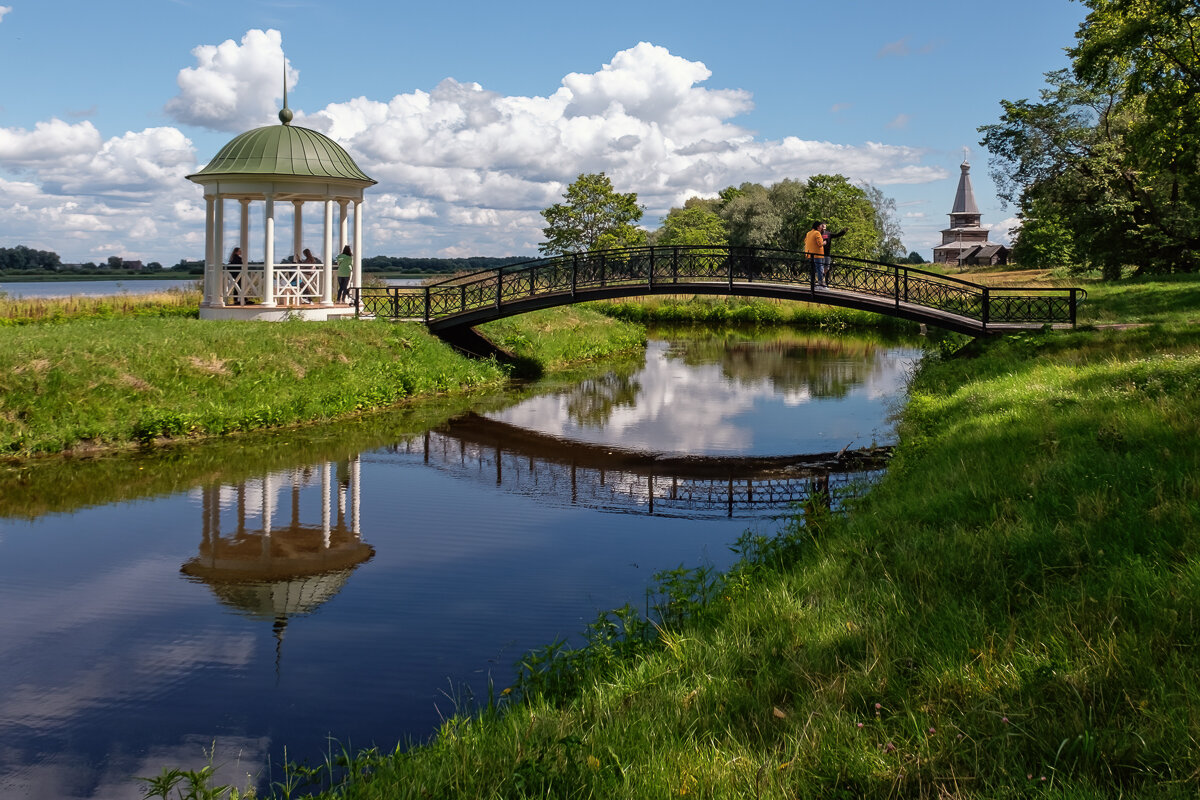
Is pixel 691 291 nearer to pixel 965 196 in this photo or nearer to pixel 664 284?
pixel 664 284

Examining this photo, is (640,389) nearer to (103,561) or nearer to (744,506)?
(744,506)

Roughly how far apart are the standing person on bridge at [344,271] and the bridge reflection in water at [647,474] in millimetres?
9156

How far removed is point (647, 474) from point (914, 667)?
9.49 metres

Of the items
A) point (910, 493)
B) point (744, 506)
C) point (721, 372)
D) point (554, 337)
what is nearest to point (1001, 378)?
point (744, 506)

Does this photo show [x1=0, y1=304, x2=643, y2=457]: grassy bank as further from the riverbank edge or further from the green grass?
the green grass

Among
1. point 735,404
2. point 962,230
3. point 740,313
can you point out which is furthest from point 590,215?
point 962,230

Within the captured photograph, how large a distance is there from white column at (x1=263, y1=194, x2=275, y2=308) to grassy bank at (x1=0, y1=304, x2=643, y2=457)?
274 centimetres

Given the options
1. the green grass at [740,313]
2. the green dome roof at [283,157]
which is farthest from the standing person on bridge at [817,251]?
the green grass at [740,313]

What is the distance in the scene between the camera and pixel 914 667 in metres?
5.14

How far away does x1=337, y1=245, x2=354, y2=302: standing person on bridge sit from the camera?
2519cm

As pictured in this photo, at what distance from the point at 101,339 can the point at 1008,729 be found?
640 inches

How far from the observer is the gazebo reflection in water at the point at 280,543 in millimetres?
8711

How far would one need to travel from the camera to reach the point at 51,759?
5574 mm

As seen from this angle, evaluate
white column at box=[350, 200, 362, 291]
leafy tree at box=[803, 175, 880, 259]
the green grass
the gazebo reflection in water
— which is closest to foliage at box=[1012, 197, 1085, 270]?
leafy tree at box=[803, 175, 880, 259]
